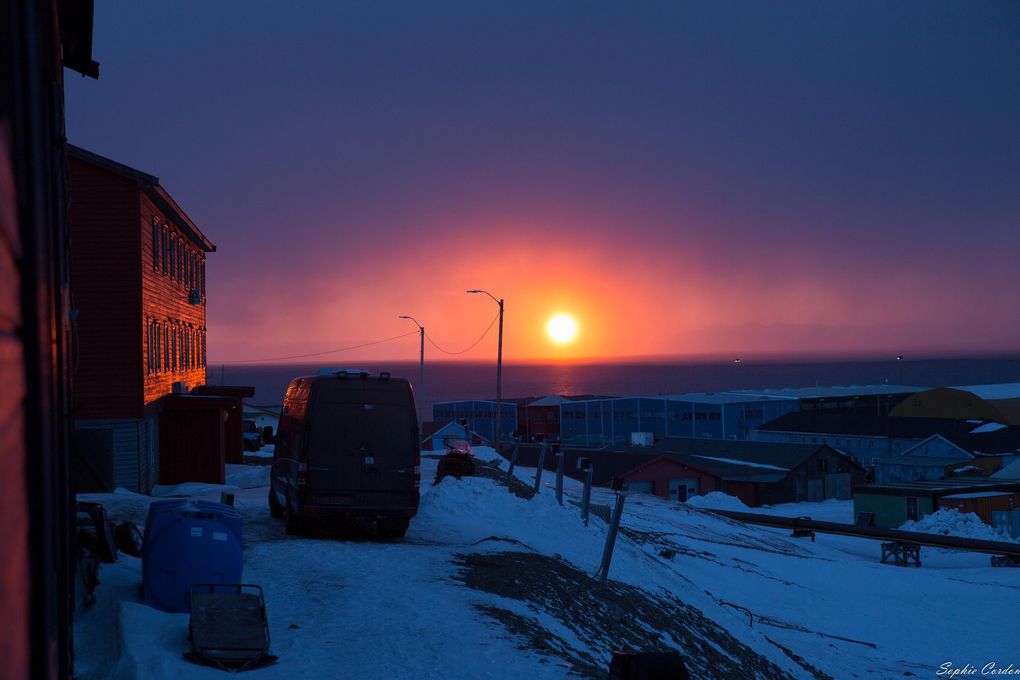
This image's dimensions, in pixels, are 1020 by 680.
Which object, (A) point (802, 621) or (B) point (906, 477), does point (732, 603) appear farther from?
(B) point (906, 477)

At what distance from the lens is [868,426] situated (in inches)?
3159

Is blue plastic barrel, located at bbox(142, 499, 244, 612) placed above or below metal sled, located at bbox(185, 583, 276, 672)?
above

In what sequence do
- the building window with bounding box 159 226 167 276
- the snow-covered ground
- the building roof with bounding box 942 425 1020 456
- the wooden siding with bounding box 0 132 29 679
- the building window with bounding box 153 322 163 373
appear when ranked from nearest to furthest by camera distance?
the wooden siding with bounding box 0 132 29 679
the snow-covered ground
the building window with bounding box 153 322 163 373
the building window with bounding box 159 226 167 276
the building roof with bounding box 942 425 1020 456

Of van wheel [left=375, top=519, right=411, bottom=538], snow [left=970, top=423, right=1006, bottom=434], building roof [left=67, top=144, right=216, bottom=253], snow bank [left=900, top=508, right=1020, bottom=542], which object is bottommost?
snow bank [left=900, top=508, right=1020, bottom=542]

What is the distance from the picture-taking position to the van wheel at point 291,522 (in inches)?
663

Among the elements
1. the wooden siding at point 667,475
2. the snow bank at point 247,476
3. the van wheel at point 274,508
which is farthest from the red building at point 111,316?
the wooden siding at point 667,475

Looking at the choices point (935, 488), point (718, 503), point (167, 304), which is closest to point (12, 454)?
point (167, 304)

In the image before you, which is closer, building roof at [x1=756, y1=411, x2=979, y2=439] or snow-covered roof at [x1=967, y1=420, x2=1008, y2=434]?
snow-covered roof at [x1=967, y1=420, x2=1008, y2=434]

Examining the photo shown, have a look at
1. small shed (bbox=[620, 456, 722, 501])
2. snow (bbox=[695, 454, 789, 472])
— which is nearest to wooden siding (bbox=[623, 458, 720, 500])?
small shed (bbox=[620, 456, 722, 501])

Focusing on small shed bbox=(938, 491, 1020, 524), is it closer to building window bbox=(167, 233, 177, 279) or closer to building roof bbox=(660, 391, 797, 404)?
building window bbox=(167, 233, 177, 279)

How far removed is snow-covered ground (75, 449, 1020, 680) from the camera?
949 cm

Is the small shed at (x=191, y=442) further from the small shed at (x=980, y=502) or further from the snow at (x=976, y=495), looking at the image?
the snow at (x=976, y=495)

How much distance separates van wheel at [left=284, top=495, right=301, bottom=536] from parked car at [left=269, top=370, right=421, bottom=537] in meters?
0.14

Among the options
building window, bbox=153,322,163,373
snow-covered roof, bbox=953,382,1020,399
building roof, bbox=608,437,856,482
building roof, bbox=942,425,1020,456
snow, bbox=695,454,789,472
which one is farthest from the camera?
snow-covered roof, bbox=953,382,1020,399
